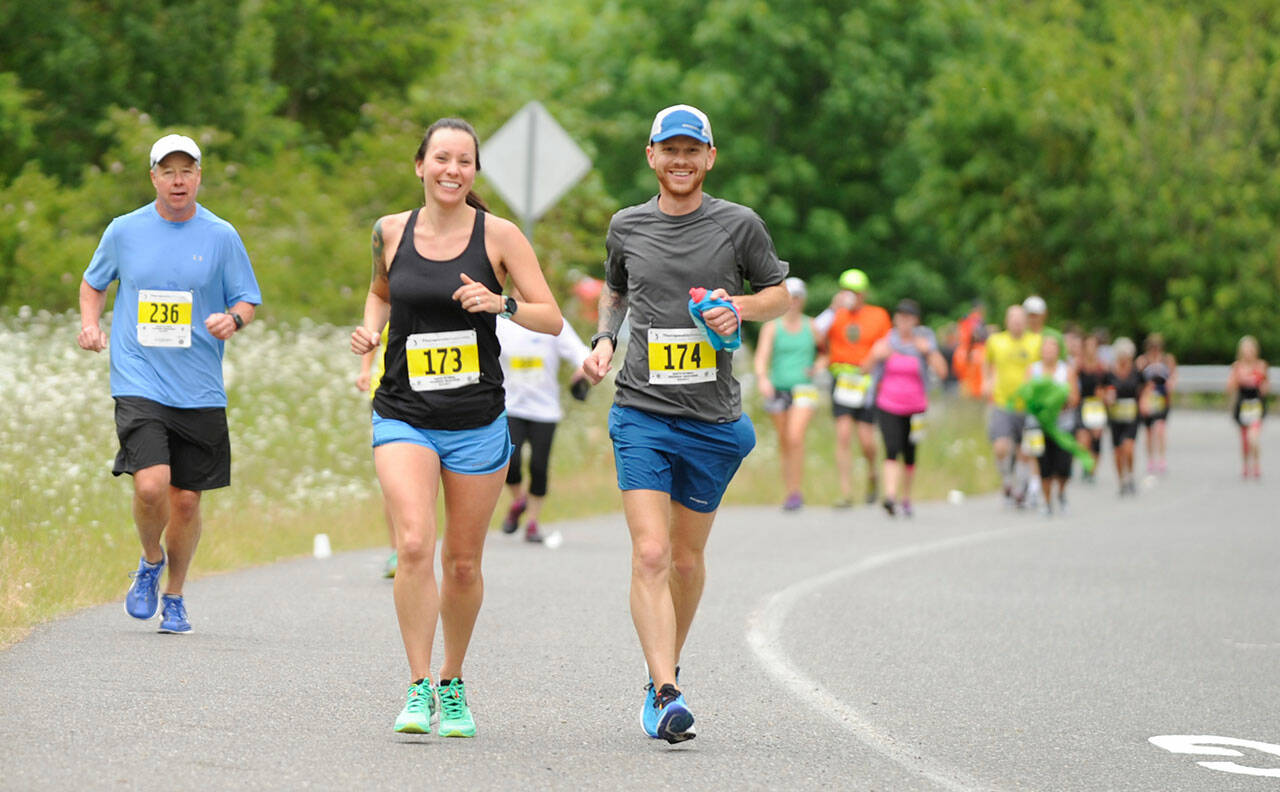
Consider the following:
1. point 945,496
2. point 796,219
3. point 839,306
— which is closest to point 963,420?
point 945,496

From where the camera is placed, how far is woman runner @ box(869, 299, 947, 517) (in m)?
18.7

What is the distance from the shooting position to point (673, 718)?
682 cm

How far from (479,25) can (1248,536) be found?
71.6ft

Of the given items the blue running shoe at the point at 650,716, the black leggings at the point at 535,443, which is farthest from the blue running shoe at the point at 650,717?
the black leggings at the point at 535,443

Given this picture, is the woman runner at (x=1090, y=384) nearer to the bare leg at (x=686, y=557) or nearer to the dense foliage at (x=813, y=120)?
the dense foliage at (x=813, y=120)

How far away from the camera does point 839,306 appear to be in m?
19.2

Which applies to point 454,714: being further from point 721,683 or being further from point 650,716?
point 721,683

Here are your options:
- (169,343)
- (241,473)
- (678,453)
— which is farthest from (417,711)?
(241,473)

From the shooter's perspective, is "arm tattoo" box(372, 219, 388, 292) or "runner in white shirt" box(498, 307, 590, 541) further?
"runner in white shirt" box(498, 307, 590, 541)

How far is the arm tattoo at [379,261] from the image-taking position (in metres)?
7.12

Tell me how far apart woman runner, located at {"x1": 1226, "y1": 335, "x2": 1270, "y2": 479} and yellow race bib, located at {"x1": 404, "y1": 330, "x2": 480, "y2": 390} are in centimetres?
2006

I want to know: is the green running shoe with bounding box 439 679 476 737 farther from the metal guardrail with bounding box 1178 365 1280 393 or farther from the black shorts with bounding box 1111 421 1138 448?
the metal guardrail with bounding box 1178 365 1280 393

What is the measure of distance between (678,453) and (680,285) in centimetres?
57

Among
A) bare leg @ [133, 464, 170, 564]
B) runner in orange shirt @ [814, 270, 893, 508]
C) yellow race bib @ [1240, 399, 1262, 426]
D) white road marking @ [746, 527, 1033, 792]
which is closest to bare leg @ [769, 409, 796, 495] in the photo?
runner in orange shirt @ [814, 270, 893, 508]
